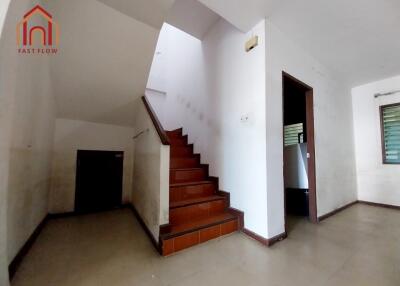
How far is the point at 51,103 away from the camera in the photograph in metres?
2.36

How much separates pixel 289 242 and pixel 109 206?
2984 mm

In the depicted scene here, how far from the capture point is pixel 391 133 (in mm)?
3363

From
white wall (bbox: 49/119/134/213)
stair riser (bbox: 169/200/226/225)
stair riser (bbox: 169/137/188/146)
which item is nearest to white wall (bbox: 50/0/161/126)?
white wall (bbox: 49/119/134/213)

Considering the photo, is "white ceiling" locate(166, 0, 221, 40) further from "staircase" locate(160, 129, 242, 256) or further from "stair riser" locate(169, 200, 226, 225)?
"stair riser" locate(169, 200, 226, 225)

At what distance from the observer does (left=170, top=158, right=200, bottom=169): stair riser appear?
2850 millimetres

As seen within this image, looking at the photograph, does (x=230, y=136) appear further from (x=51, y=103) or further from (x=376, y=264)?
(x=51, y=103)

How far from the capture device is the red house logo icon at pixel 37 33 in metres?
1.34

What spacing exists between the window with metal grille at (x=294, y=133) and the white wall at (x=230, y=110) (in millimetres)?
1860

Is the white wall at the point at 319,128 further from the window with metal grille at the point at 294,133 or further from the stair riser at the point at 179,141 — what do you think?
the stair riser at the point at 179,141

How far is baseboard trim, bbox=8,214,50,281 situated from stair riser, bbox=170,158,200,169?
1.81 m

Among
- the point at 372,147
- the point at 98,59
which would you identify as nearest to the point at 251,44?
the point at 98,59

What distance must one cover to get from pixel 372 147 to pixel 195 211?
13.6 ft

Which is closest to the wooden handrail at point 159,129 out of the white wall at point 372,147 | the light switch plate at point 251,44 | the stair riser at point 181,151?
the stair riser at point 181,151

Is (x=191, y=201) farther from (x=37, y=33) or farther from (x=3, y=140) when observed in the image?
(x=37, y=33)
